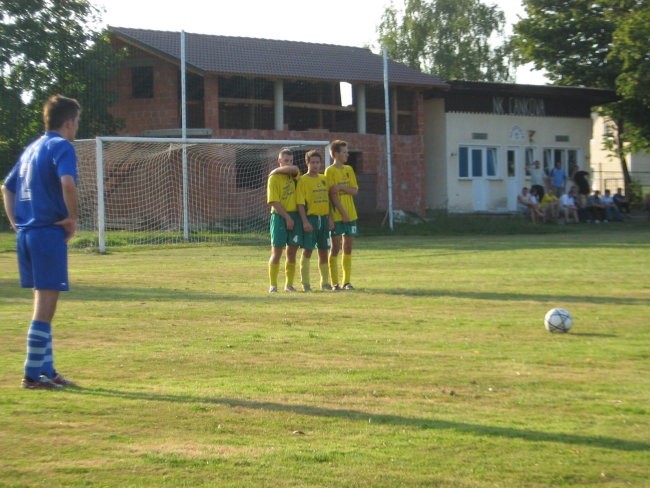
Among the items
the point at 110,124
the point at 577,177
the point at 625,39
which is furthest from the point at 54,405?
the point at 577,177

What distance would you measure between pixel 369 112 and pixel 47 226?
40086 millimetres

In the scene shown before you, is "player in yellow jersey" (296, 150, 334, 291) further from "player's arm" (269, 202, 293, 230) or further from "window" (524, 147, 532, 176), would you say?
"window" (524, 147, 532, 176)

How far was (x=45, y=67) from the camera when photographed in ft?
133

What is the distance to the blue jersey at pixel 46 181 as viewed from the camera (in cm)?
771

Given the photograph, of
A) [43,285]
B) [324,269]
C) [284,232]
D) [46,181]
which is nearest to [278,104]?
[324,269]

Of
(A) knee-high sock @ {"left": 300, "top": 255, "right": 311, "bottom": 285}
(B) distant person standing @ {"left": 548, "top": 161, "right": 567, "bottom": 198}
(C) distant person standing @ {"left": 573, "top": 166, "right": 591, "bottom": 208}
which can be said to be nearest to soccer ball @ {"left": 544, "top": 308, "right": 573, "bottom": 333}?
(A) knee-high sock @ {"left": 300, "top": 255, "right": 311, "bottom": 285}

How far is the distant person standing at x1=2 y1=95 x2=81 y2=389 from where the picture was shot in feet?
25.3

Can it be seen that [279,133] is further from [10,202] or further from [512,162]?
[10,202]

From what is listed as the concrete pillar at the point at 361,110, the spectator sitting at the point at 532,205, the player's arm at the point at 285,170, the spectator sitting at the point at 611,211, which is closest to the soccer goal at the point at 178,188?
the spectator sitting at the point at 532,205

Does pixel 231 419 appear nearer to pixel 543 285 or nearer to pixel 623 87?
pixel 543 285

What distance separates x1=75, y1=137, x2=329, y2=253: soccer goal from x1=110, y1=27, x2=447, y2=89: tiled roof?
225 inches

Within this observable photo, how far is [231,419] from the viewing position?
22.3 ft

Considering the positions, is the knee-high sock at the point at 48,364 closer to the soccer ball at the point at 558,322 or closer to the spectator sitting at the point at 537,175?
the soccer ball at the point at 558,322

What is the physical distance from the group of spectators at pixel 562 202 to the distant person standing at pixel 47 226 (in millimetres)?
33459
